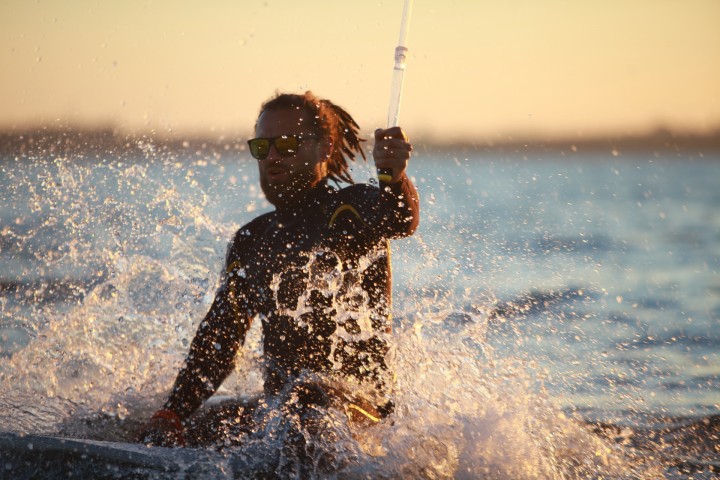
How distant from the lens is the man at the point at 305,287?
3484mm

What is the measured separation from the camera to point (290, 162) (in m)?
3.90

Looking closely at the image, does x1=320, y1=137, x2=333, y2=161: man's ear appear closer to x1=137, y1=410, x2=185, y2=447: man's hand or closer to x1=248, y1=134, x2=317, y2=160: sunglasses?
x1=248, y1=134, x2=317, y2=160: sunglasses

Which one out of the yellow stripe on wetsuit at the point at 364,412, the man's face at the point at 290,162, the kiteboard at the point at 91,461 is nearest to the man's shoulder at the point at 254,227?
the man's face at the point at 290,162

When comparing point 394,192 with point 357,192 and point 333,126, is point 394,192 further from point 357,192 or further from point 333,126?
point 333,126

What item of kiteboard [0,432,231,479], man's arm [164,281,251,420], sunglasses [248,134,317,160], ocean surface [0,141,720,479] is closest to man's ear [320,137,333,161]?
sunglasses [248,134,317,160]

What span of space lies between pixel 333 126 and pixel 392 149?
106 centimetres

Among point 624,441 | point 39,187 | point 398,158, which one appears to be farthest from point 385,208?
point 39,187

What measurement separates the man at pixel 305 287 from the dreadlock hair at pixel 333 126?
0.01 meters

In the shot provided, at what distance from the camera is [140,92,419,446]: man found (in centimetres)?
348

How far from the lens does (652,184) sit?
48.3 feet

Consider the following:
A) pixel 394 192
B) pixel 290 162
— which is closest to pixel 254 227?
pixel 290 162

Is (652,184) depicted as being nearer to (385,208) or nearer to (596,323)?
Answer: (596,323)

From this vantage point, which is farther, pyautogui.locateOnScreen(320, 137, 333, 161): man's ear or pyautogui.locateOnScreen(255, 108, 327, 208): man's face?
pyautogui.locateOnScreen(320, 137, 333, 161): man's ear

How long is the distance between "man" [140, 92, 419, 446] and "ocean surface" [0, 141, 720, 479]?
0.26m
